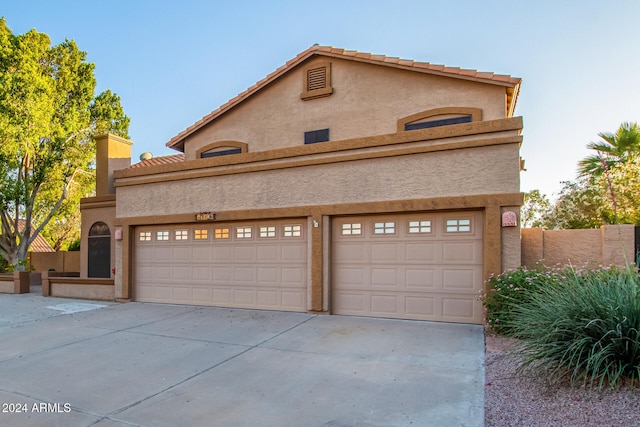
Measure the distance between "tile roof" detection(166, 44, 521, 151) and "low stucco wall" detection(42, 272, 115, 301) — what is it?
556cm

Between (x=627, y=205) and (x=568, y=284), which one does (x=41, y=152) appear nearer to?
(x=568, y=284)

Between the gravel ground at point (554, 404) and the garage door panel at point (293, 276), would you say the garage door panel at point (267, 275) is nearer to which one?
the garage door panel at point (293, 276)

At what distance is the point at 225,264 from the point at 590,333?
9.23 metres

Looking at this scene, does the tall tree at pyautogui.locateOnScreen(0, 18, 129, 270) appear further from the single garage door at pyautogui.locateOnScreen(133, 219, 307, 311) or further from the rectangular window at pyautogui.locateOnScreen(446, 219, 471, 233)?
the rectangular window at pyautogui.locateOnScreen(446, 219, 471, 233)

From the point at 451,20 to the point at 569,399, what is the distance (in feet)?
38.1

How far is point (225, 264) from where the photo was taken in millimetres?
11773

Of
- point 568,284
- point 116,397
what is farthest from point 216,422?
point 568,284

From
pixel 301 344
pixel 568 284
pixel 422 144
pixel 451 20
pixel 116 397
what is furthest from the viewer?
pixel 451 20

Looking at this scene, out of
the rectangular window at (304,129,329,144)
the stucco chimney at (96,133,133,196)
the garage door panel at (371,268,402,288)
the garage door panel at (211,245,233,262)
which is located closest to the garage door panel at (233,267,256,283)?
the garage door panel at (211,245,233,262)

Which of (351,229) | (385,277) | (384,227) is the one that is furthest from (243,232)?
(385,277)

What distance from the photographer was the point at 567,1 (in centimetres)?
1167

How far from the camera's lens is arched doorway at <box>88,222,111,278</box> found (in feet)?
53.1

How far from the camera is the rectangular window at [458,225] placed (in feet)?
30.0

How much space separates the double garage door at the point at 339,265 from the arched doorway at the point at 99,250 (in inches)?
150
